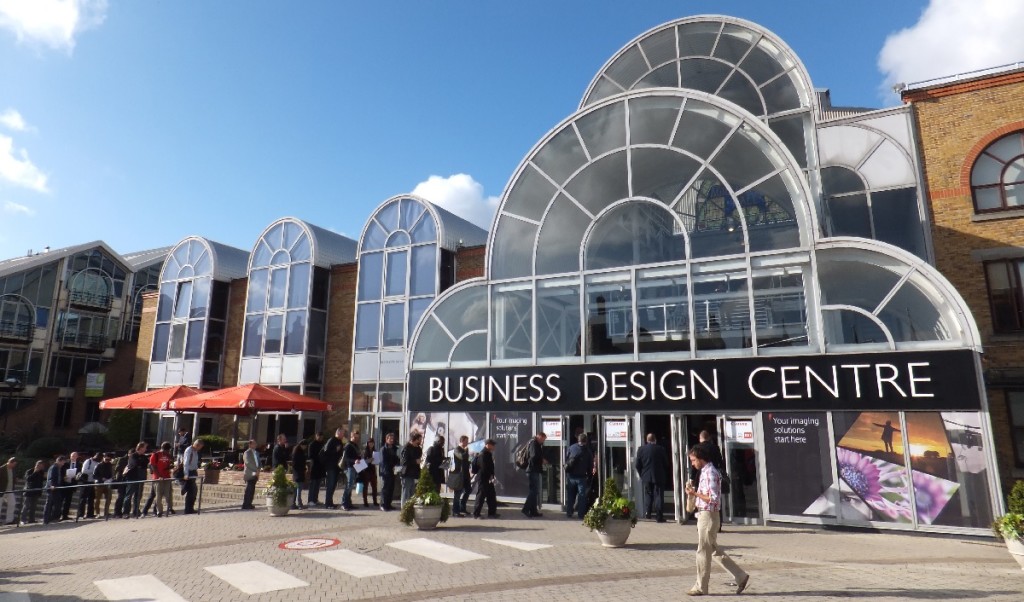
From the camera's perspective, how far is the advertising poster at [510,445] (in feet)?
46.2

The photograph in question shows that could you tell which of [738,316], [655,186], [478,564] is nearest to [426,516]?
[478,564]

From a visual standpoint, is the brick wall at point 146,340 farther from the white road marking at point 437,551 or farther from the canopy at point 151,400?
the white road marking at point 437,551

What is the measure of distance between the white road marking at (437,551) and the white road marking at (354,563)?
2.29 feet

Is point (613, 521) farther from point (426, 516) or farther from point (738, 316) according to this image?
point (738, 316)

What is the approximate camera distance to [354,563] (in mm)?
8375

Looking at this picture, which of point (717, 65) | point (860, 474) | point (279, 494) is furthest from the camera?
point (717, 65)

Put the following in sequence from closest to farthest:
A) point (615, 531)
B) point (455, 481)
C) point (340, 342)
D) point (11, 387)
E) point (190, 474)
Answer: point (615, 531) < point (455, 481) < point (190, 474) < point (340, 342) < point (11, 387)

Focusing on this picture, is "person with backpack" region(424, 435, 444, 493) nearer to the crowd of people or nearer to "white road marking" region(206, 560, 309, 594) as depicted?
"white road marking" region(206, 560, 309, 594)

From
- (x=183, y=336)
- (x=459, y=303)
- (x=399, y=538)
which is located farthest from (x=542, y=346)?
(x=183, y=336)

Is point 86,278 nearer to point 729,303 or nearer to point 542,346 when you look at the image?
point 542,346

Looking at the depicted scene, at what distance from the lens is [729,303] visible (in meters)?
12.6

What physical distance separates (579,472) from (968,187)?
1160cm

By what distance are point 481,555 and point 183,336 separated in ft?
79.7

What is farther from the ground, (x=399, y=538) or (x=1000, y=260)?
(x=1000, y=260)
